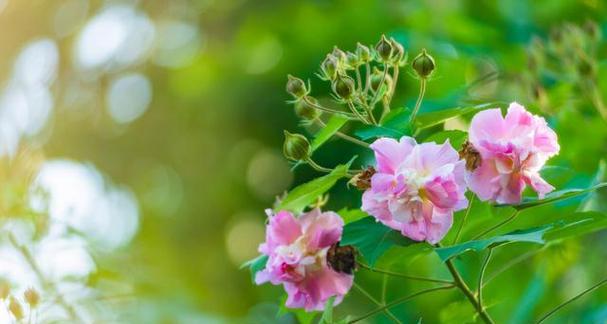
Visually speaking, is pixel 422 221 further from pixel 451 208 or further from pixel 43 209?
pixel 43 209

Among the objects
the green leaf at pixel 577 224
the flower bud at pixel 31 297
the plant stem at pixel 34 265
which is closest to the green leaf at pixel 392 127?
the green leaf at pixel 577 224

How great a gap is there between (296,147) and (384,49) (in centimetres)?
12

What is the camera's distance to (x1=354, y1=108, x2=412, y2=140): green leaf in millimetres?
821

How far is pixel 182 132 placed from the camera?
326cm

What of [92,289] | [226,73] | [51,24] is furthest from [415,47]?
[51,24]

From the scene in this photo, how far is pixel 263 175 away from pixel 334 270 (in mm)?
2122

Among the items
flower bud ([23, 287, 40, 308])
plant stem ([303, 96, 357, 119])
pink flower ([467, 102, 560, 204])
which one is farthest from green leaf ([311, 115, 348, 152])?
flower bud ([23, 287, 40, 308])

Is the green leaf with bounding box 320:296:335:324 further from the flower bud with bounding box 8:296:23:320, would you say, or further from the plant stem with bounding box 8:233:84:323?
the plant stem with bounding box 8:233:84:323

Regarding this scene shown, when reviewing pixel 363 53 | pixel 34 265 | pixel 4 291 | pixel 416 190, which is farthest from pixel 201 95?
pixel 416 190

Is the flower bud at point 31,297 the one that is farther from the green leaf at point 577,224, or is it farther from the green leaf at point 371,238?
the green leaf at point 577,224

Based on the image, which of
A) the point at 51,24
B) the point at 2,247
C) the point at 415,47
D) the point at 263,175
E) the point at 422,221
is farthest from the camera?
the point at 51,24

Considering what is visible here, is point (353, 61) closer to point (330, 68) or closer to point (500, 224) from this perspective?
point (330, 68)

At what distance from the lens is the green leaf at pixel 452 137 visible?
85 centimetres

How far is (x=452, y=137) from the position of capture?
2.80ft
